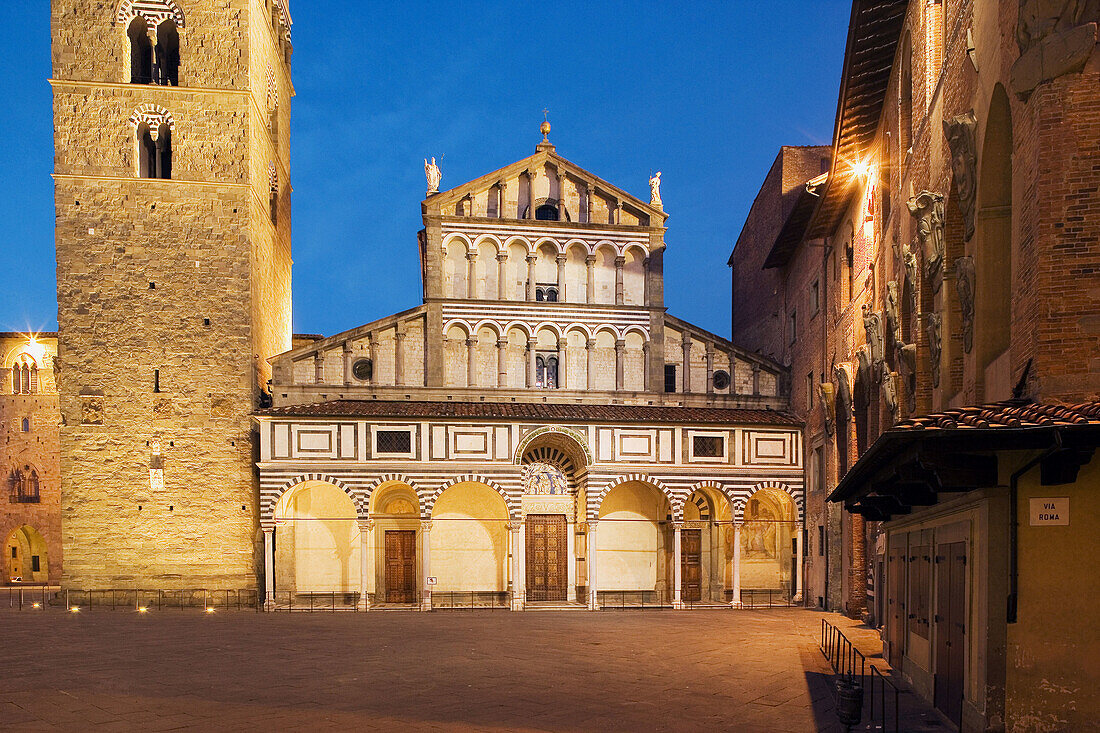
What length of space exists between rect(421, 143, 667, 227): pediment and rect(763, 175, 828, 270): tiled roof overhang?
3.98 meters

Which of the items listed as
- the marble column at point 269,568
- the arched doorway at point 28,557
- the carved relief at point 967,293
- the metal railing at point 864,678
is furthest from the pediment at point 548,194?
the arched doorway at point 28,557

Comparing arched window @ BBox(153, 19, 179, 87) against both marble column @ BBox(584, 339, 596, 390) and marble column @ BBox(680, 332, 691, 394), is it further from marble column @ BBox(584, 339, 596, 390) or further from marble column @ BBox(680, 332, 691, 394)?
marble column @ BBox(680, 332, 691, 394)

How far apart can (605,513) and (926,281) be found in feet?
57.8

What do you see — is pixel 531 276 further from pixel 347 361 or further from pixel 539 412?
pixel 347 361

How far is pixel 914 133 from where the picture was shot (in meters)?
13.3

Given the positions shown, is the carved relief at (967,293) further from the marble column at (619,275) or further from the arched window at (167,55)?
the arched window at (167,55)

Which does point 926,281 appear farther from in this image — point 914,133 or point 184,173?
point 184,173

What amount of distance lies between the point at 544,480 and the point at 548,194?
31.0ft

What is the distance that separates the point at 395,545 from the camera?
27547 mm

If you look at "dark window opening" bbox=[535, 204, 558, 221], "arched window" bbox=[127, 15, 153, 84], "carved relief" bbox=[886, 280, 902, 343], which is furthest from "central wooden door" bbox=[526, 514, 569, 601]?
"arched window" bbox=[127, 15, 153, 84]

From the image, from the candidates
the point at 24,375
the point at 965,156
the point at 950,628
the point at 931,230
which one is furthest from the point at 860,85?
the point at 24,375

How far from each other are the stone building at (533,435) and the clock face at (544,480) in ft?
0.15

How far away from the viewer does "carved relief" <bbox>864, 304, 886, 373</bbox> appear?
51.7 feet

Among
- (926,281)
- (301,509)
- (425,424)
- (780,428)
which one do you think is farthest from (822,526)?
(301,509)
